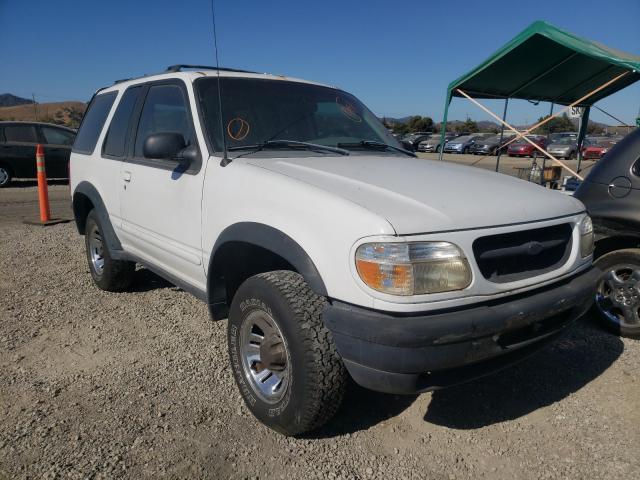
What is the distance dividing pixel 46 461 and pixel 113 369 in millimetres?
917

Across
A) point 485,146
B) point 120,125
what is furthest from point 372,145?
point 485,146

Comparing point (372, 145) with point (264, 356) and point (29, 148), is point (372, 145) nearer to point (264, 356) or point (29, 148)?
point (264, 356)

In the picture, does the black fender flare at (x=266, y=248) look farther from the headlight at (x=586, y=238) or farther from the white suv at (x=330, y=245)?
the headlight at (x=586, y=238)

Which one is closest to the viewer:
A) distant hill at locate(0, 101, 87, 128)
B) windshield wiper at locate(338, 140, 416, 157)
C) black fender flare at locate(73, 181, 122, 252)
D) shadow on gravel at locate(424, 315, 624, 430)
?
shadow on gravel at locate(424, 315, 624, 430)

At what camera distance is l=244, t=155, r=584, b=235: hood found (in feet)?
6.74

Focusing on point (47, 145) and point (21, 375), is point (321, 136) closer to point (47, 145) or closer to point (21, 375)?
point (21, 375)

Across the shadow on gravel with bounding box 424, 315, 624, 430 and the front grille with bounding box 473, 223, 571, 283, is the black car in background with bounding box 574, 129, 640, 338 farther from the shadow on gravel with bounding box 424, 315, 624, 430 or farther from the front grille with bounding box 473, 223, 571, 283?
the front grille with bounding box 473, 223, 571, 283

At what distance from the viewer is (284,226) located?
90.2 inches

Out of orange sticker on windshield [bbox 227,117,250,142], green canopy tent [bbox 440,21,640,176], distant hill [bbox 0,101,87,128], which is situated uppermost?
distant hill [bbox 0,101,87,128]

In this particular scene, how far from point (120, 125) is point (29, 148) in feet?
31.5

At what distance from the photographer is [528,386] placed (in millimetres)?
3066

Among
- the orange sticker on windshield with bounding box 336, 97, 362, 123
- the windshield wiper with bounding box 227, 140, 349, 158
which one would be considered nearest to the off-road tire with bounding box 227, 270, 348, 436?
the windshield wiper with bounding box 227, 140, 349, 158

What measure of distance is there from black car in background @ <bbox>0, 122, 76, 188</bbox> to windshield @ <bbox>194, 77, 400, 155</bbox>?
10467 millimetres

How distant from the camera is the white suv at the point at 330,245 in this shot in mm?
1965
